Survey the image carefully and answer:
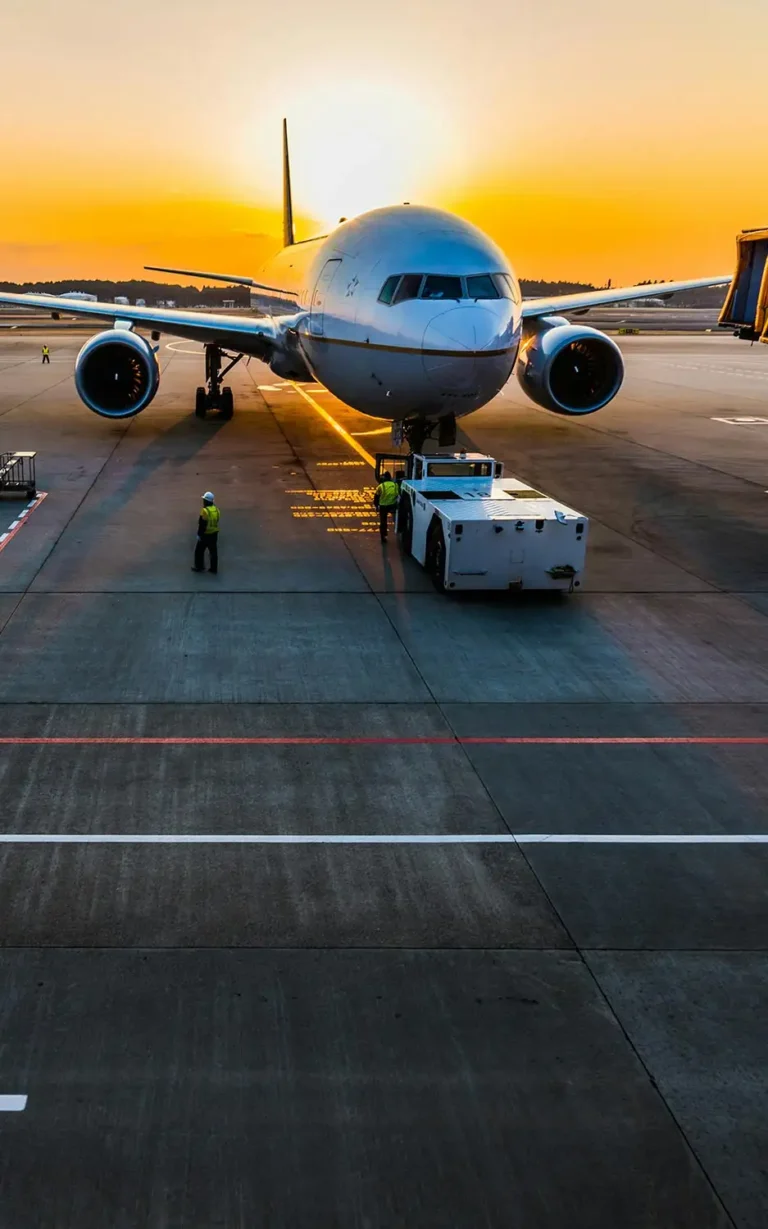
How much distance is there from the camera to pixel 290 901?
8602mm

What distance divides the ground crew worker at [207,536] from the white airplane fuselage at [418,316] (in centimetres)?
599

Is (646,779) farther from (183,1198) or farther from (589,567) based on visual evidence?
(589,567)

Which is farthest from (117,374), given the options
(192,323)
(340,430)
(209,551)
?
(209,551)

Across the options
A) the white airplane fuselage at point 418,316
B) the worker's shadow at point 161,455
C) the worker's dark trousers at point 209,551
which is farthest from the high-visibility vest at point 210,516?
the white airplane fuselage at point 418,316

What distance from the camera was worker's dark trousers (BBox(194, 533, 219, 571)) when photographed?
18.1 metres

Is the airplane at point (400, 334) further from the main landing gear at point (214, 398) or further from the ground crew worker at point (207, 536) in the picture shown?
the ground crew worker at point (207, 536)

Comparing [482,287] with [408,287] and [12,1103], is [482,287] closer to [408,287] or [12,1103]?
[408,287]

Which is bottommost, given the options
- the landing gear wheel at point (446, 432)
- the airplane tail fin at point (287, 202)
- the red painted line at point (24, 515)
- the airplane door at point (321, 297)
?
the red painted line at point (24, 515)

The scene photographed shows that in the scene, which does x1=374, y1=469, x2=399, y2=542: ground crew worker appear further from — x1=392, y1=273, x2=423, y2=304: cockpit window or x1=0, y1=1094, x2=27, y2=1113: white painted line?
x1=0, y1=1094, x2=27, y2=1113: white painted line

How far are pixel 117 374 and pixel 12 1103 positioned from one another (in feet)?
83.0

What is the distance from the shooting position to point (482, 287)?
21609 mm

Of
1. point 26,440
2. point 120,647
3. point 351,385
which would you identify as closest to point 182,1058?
point 120,647

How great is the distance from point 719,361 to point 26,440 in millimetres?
51530

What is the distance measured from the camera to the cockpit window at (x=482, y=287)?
2148 cm
